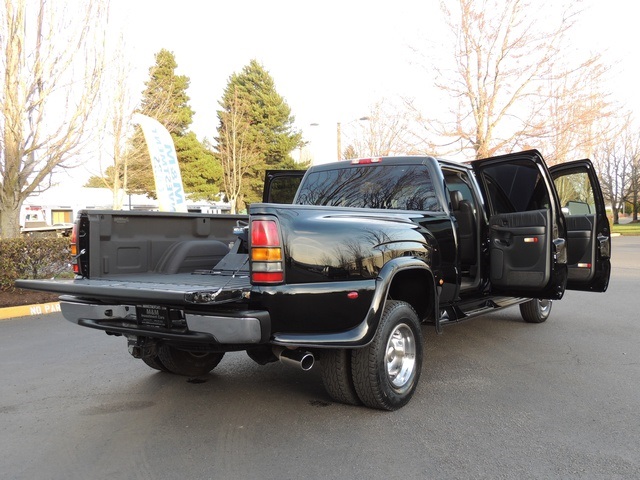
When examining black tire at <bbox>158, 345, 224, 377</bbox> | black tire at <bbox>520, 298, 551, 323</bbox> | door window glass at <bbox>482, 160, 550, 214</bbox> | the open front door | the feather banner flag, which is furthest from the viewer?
the feather banner flag

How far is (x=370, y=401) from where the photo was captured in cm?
386

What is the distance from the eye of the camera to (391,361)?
410 centimetres

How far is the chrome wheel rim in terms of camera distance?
4.09 m

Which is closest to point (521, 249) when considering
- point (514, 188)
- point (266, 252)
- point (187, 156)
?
point (514, 188)

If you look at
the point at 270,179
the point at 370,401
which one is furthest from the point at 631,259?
the point at 370,401

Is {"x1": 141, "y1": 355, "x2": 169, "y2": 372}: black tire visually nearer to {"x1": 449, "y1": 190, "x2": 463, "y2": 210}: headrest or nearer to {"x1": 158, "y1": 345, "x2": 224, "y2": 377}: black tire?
{"x1": 158, "y1": 345, "x2": 224, "y2": 377}: black tire

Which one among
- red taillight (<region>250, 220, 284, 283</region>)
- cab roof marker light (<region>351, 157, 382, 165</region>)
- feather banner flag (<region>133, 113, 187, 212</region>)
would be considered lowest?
red taillight (<region>250, 220, 284, 283</region>)

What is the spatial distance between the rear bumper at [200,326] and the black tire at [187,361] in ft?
3.45

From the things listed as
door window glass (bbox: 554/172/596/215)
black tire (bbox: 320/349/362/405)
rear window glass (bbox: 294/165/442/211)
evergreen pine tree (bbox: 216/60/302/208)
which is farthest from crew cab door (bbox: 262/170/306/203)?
evergreen pine tree (bbox: 216/60/302/208)

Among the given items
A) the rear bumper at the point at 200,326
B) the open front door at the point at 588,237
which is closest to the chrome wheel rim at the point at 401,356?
the rear bumper at the point at 200,326

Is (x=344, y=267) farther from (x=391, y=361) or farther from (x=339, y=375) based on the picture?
(x=391, y=361)

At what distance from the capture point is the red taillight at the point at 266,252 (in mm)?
3307

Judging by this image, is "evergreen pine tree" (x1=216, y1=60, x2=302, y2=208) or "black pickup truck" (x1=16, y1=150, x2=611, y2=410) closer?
"black pickup truck" (x1=16, y1=150, x2=611, y2=410)

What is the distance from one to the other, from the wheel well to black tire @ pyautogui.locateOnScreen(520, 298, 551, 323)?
311cm
